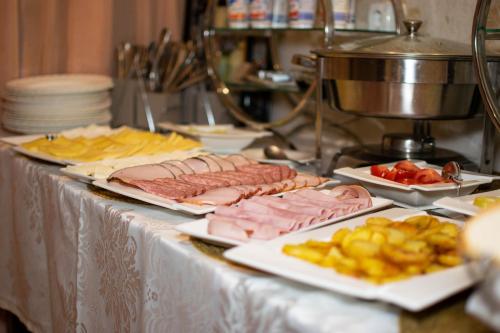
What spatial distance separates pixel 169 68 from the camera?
1814 mm

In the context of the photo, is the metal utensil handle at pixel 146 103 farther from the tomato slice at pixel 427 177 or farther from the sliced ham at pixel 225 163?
the tomato slice at pixel 427 177

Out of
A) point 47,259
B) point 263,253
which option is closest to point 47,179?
point 47,259

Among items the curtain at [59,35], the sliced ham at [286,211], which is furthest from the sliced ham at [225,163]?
the curtain at [59,35]

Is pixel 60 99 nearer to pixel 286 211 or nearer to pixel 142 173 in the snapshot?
pixel 142 173

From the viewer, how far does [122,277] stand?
918 mm

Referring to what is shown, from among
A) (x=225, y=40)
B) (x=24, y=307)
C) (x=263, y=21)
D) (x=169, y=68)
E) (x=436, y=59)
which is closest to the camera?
(x=436, y=59)

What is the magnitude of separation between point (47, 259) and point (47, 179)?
0.15 m

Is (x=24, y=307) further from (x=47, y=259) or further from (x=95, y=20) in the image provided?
(x=95, y=20)

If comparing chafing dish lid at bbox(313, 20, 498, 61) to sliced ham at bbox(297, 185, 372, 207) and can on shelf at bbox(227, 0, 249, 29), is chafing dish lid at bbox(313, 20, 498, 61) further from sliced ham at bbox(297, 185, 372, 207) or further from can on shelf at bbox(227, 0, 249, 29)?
can on shelf at bbox(227, 0, 249, 29)

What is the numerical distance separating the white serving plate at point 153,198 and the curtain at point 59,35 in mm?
929

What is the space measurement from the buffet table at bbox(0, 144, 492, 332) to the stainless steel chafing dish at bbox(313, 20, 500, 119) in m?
0.42

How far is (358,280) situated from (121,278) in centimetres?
43

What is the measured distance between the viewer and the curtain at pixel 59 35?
5.90 feet

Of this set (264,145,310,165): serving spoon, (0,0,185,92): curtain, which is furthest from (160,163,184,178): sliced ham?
(0,0,185,92): curtain
